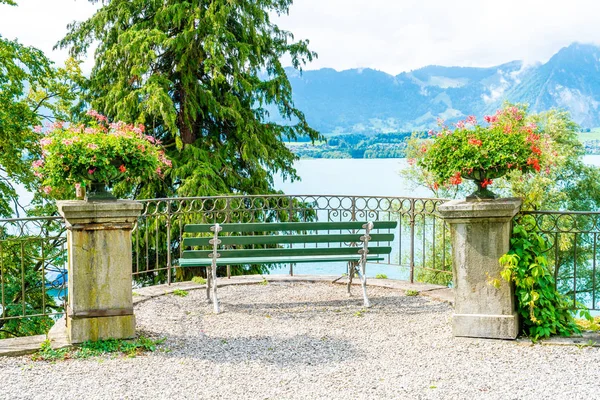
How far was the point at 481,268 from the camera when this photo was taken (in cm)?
549

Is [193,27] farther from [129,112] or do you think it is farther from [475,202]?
[475,202]

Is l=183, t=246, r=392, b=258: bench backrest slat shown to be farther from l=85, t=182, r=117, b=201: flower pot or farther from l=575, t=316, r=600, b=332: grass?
l=575, t=316, r=600, b=332: grass

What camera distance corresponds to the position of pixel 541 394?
14.0ft

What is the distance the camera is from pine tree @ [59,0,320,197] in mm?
14594

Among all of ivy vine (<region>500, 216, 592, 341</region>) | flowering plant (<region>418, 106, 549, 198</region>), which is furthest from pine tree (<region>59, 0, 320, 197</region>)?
ivy vine (<region>500, 216, 592, 341</region>)

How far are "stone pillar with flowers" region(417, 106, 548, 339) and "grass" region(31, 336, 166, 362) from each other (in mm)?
2820

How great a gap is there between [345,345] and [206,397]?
5.16 ft

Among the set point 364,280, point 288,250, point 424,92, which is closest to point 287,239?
point 288,250

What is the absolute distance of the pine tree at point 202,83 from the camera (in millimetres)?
14594

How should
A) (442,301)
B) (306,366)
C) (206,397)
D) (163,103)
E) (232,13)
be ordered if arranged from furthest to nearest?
(232,13) → (163,103) → (442,301) → (306,366) → (206,397)

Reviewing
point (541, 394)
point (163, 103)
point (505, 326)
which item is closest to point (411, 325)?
point (505, 326)

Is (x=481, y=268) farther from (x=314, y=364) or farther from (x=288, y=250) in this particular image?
(x=288, y=250)

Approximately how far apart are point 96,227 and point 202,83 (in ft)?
37.4

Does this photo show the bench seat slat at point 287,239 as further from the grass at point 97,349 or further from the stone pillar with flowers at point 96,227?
the grass at point 97,349
